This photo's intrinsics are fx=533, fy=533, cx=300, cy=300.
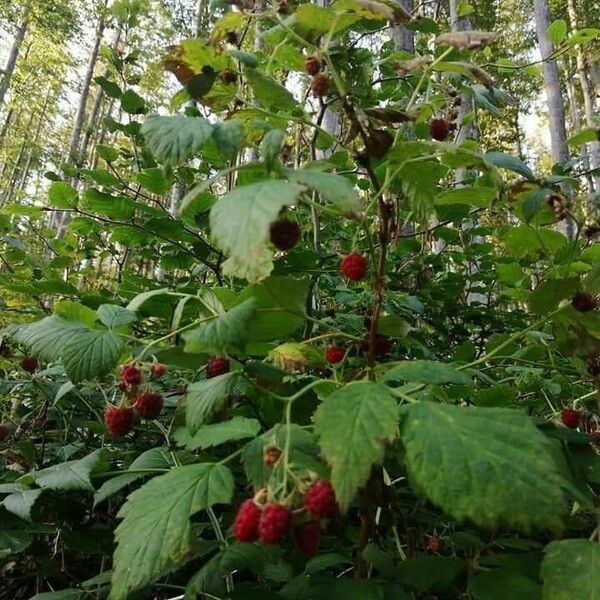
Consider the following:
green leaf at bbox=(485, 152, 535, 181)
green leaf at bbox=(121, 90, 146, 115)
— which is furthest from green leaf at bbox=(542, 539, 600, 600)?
green leaf at bbox=(121, 90, 146, 115)

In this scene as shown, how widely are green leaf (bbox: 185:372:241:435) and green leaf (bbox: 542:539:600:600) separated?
0.46m

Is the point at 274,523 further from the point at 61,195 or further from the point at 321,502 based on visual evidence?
the point at 61,195

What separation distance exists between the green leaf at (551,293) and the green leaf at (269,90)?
0.60 metres

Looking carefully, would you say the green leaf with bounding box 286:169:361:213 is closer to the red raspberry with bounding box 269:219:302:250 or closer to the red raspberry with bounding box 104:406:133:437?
the red raspberry with bounding box 269:219:302:250

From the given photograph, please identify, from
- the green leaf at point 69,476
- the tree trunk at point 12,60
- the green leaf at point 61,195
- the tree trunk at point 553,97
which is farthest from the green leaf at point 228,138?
the tree trunk at point 12,60

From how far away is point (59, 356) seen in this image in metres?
0.84

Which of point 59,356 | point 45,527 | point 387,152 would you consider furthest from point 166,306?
point 387,152

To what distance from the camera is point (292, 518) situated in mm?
619

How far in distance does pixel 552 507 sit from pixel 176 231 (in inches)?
47.5

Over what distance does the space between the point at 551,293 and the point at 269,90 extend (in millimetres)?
663

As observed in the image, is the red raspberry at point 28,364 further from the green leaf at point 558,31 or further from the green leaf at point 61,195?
the green leaf at point 558,31

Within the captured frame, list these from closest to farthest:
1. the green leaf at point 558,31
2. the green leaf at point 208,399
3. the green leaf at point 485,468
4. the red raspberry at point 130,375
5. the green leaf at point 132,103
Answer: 1. the green leaf at point 485,468
2. the green leaf at point 208,399
3. the red raspberry at point 130,375
4. the green leaf at point 558,31
5. the green leaf at point 132,103

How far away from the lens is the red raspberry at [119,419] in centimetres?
92

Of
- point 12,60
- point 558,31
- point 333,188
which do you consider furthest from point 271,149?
point 12,60
